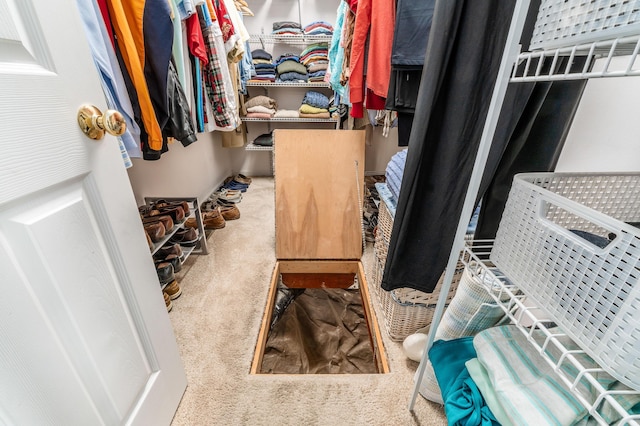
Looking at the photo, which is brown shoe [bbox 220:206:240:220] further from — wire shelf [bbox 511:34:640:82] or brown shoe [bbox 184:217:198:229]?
wire shelf [bbox 511:34:640:82]

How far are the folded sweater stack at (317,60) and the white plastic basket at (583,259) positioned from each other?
257cm

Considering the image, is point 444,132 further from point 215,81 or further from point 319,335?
point 215,81

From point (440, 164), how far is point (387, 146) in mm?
2541

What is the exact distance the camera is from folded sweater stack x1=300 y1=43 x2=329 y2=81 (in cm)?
274

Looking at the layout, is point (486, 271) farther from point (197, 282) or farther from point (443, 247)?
point (197, 282)

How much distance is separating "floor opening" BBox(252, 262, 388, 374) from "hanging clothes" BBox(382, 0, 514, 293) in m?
0.57

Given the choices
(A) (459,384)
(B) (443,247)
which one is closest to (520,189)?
(B) (443,247)

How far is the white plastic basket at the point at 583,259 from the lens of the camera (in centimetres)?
37

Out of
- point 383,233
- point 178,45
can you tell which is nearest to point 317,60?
point 178,45

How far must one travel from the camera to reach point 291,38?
2.71 metres

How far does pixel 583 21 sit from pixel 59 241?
93 cm

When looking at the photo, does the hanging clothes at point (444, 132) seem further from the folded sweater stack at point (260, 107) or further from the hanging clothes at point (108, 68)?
the folded sweater stack at point (260, 107)

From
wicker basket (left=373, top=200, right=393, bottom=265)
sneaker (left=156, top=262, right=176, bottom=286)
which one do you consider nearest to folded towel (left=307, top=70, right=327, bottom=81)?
wicker basket (left=373, top=200, right=393, bottom=265)

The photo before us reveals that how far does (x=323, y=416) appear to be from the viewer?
3.04 feet
